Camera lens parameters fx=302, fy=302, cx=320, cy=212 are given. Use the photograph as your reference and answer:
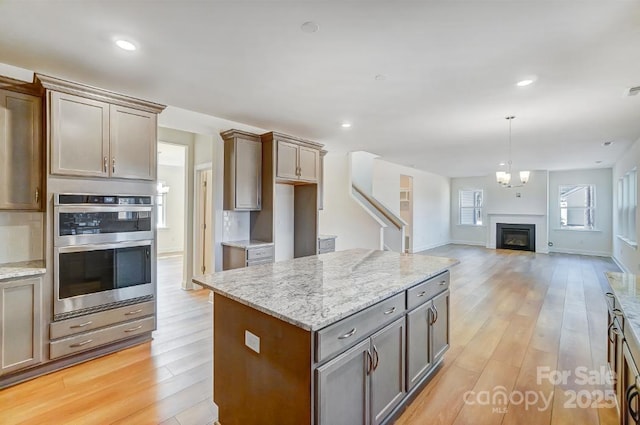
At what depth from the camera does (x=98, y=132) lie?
2.74 m

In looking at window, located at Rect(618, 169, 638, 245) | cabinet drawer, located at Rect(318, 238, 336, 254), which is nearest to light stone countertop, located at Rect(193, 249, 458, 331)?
cabinet drawer, located at Rect(318, 238, 336, 254)

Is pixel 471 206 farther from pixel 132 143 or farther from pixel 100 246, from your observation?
pixel 100 246

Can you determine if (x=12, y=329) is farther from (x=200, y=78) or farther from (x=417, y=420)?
(x=417, y=420)

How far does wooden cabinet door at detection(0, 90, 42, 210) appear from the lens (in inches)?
96.1

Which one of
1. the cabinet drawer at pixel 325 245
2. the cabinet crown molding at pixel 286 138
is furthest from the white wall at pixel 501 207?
the cabinet crown molding at pixel 286 138

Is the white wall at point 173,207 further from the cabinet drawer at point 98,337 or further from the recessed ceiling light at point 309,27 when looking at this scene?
the recessed ceiling light at point 309,27

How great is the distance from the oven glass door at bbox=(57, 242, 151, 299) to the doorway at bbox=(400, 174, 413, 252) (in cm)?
728

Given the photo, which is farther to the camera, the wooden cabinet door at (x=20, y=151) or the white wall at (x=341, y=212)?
the white wall at (x=341, y=212)

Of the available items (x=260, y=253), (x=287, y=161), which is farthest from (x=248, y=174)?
(x=260, y=253)

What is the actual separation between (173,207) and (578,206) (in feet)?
40.1

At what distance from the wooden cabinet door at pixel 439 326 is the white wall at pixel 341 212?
348cm

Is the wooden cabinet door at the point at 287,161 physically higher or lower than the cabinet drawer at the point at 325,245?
higher

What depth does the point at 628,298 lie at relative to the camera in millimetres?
1731

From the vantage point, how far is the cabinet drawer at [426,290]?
2035mm
